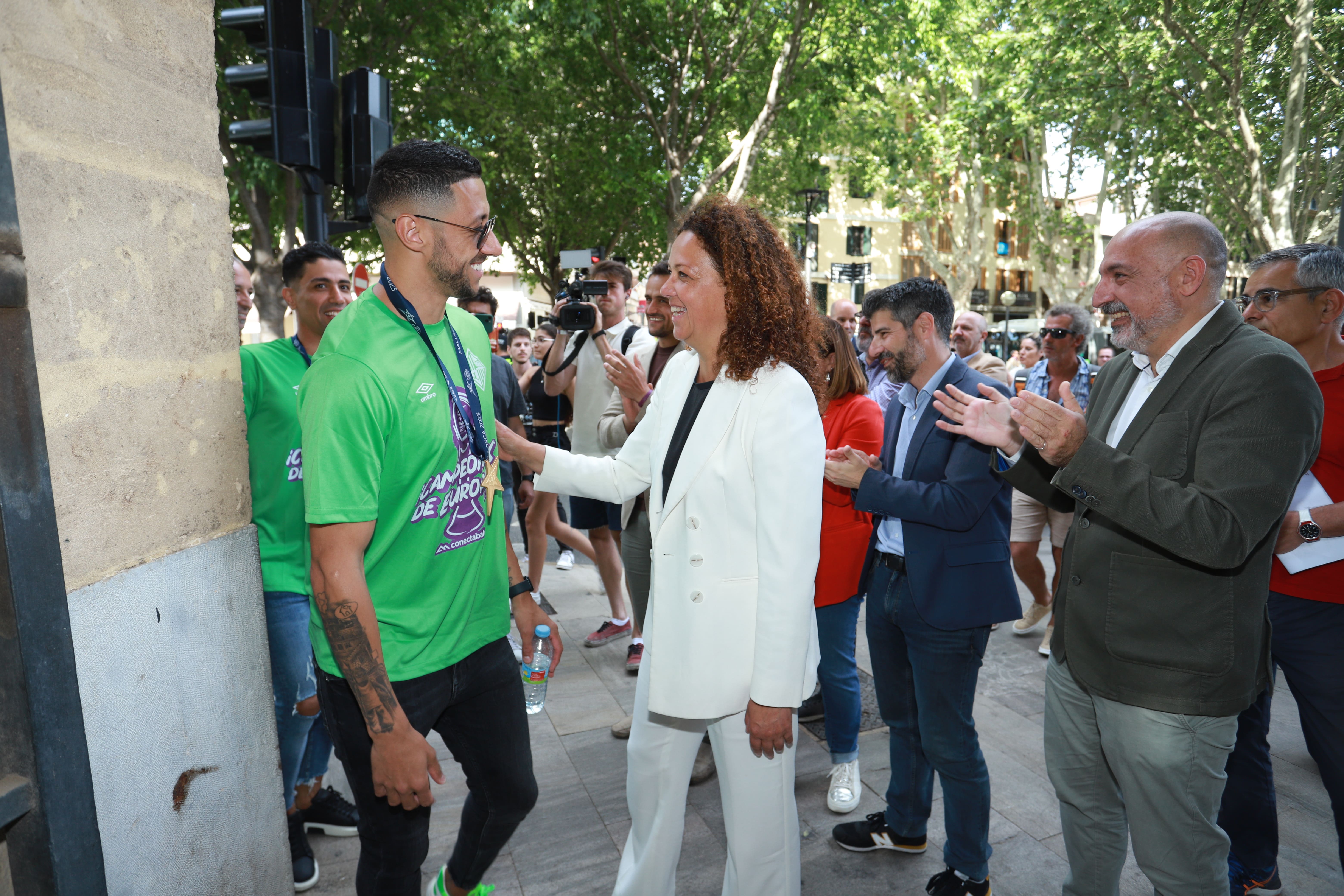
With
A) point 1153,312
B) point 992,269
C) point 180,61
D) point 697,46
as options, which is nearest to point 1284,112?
point 697,46

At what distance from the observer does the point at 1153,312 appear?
219cm

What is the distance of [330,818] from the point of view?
3260 millimetres

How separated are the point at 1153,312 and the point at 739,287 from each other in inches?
44.0

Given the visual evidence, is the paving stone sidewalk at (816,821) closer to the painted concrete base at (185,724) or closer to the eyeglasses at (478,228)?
the painted concrete base at (185,724)

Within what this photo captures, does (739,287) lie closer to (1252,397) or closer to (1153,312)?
(1153,312)

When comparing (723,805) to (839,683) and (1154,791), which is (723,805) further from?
(839,683)

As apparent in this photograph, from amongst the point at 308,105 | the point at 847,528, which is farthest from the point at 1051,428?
the point at 308,105

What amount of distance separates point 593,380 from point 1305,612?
359 cm

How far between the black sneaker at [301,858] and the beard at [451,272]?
6.84ft

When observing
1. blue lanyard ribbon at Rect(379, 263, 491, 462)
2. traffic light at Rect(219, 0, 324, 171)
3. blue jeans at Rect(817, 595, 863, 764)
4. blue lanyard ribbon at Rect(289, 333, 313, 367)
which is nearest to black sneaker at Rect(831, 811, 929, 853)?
blue jeans at Rect(817, 595, 863, 764)

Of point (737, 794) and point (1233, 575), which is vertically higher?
point (1233, 575)

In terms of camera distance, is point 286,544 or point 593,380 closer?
point 286,544

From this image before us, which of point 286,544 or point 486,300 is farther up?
point 486,300

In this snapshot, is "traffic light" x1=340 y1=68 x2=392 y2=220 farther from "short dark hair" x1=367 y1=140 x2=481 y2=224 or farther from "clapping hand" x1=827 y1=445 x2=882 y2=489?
"clapping hand" x1=827 y1=445 x2=882 y2=489
